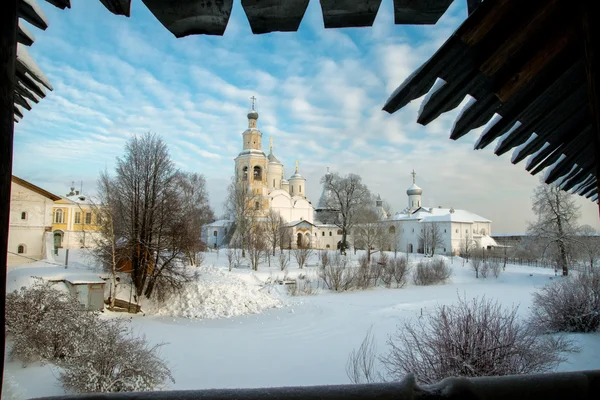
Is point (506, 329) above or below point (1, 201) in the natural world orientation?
below

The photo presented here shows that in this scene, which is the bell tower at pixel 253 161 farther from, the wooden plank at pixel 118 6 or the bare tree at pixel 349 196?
the wooden plank at pixel 118 6

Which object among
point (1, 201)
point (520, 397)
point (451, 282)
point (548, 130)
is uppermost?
point (548, 130)

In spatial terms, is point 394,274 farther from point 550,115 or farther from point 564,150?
point 550,115

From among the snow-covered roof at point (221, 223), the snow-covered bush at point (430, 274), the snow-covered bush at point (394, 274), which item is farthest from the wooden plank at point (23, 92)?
the snow-covered roof at point (221, 223)

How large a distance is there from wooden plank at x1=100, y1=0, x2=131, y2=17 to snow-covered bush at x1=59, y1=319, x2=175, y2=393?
773 centimetres

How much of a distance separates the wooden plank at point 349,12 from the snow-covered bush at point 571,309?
14.2 meters

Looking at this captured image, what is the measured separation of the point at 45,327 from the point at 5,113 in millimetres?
10406

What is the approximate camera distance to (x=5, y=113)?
55.6 inches

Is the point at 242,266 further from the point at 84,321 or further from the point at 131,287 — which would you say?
the point at 84,321

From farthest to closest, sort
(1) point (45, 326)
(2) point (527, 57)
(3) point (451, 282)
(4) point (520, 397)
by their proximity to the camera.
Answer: (3) point (451, 282) < (1) point (45, 326) < (2) point (527, 57) < (4) point (520, 397)

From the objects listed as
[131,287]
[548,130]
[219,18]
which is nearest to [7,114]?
[219,18]

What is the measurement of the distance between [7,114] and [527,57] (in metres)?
2.58

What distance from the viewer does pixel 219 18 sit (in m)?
1.83

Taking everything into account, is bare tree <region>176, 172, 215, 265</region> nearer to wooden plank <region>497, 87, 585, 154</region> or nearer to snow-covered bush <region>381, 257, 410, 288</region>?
snow-covered bush <region>381, 257, 410, 288</region>
